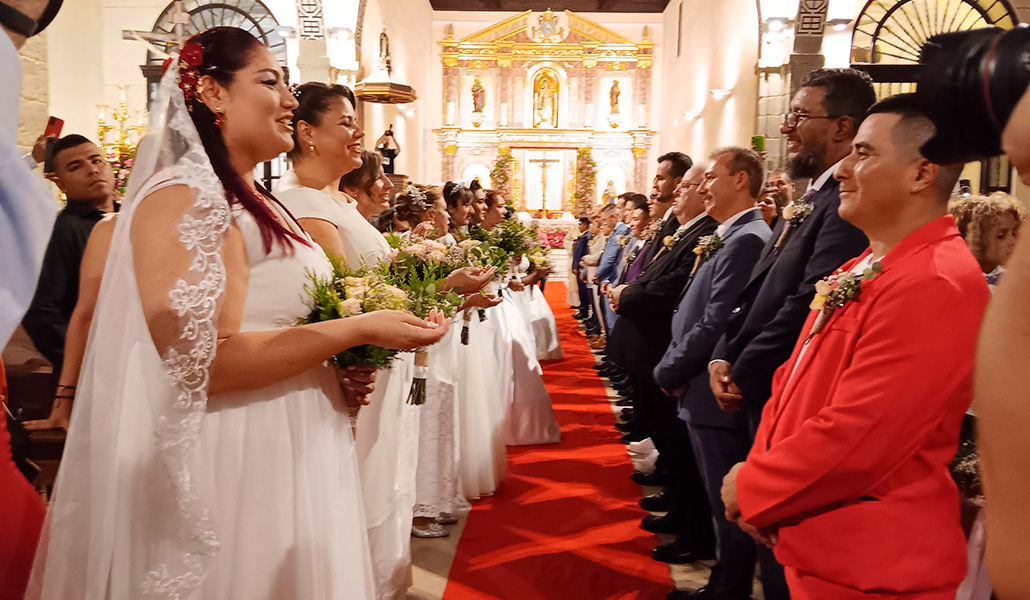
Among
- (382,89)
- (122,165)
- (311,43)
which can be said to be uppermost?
(311,43)

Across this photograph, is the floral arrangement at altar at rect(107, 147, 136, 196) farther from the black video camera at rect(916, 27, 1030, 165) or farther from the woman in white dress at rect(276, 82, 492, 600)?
the black video camera at rect(916, 27, 1030, 165)

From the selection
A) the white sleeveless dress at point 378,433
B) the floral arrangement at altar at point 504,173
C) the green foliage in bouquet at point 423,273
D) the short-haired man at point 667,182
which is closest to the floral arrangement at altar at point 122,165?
the green foliage in bouquet at point 423,273

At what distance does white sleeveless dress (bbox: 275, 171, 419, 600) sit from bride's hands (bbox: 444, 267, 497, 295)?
0.53 meters

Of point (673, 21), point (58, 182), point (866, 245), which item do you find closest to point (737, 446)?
point (866, 245)

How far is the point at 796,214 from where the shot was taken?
2.79 m

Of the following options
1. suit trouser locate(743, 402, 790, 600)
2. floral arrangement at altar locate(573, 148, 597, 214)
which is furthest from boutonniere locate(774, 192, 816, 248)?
floral arrangement at altar locate(573, 148, 597, 214)

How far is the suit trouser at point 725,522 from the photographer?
308 centimetres

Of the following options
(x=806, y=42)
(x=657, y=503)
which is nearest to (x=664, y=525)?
(x=657, y=503)

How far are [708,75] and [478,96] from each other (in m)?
9.58

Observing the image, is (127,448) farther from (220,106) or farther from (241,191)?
(220,106)

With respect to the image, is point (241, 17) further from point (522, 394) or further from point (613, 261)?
point (522, 394)

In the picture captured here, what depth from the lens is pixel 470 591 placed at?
3.52m

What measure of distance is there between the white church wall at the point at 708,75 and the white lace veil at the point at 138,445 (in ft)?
34.2

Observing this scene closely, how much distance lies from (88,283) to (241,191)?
3.51 ft
